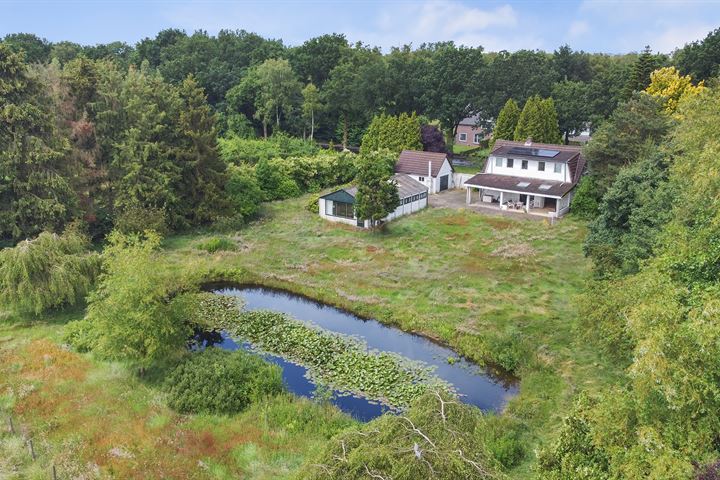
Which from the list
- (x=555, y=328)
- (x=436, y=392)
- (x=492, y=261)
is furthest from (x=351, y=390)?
(x=492, y=261)

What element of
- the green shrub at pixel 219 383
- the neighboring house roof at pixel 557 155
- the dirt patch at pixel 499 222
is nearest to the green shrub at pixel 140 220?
the green shrub at pixel 219 383

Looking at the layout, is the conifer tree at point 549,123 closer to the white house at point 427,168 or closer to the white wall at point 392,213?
the white house at point 427,168

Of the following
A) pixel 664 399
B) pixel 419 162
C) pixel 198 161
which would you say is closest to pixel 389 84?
pixel 419 162

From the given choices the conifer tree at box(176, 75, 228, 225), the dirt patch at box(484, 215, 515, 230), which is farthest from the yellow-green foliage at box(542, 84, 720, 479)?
the conifer tree at box(176, 75, 228, 225)

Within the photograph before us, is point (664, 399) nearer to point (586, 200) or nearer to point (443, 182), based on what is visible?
point (586, 200)

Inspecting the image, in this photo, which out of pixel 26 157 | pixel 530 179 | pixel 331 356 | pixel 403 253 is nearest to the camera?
pixel 331 356

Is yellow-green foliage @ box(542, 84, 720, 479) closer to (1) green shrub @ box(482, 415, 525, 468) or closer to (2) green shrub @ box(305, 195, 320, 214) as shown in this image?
(1) green shrub @ box(482, 415, 525, 468)
